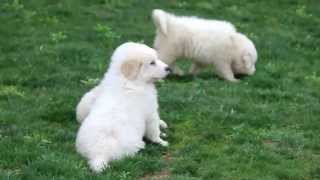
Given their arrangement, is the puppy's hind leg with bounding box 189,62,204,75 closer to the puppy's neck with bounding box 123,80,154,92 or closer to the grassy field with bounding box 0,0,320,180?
the grassy field with bounding box 0,0,320,180

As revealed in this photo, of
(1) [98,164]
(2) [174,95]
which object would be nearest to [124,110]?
(1) [98,164]

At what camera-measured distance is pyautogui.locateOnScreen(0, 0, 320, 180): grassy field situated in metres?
8.08

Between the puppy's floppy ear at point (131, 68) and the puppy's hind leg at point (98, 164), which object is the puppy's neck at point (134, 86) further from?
the puppy's hind leg at point (98, 164)

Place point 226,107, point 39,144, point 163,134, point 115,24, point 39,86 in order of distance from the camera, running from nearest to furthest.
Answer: point 39,144, point 163,134, point 226,107, point 39,86, point 115,24

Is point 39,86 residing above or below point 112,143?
below

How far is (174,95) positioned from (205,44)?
2052 millimetres

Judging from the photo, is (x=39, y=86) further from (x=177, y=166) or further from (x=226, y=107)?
(x=177, y=166)

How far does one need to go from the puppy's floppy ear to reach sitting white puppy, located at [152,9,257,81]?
14.4 ft

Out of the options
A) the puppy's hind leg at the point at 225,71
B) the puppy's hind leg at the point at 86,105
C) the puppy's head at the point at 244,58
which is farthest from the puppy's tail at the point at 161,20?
the puppy's hind leg at the point at 86,105

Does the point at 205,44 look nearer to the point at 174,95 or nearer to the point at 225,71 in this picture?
the point at 225,71

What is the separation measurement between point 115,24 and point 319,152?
881cm

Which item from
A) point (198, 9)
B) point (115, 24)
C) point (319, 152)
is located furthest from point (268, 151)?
point (198, 9)

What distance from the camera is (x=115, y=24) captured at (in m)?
17.0

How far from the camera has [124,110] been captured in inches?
333
